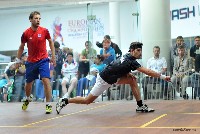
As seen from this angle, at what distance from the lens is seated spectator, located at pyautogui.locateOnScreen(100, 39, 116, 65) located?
9070mm

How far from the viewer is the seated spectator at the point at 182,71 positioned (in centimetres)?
841

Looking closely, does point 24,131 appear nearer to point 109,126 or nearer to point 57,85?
point 109,126

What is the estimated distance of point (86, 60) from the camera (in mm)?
9875

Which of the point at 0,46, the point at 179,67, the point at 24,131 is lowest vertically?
the point at 24,131

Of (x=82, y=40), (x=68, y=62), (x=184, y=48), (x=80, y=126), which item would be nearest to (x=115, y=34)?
(x=82, y=40)

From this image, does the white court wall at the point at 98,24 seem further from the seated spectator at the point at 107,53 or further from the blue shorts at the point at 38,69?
the blue shorts at the point at 38,69

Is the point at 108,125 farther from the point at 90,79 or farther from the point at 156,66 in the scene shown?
the point at 90,79

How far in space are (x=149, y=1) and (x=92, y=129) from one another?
5.84 m

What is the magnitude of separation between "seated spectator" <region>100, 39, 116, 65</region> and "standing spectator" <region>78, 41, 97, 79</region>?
681mm

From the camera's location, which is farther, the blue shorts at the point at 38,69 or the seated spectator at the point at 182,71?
the seated spectator at the point at 182,71

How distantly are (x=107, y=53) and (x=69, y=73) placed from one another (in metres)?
1.01

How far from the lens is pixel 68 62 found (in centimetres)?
968

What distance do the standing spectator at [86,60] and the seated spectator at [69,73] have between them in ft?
0.48

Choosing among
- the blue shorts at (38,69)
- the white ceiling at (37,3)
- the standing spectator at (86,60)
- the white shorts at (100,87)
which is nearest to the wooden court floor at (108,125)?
the white shorts at (100,87)
